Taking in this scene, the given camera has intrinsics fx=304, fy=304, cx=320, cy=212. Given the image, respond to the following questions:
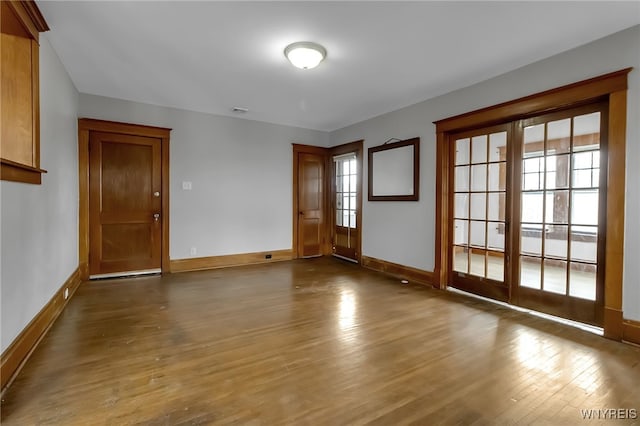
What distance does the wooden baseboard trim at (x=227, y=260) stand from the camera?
197 inches

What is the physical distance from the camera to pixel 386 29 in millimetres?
2654

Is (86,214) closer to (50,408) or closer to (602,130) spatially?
(50,408)

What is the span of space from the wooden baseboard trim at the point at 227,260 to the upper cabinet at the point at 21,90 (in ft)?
8.72

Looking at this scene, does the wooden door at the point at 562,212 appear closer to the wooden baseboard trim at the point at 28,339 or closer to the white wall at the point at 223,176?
the white wall at the point at 223,176

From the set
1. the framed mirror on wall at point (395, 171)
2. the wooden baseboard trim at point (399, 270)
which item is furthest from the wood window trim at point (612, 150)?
the wooden baseboard trim at point (399, 270)

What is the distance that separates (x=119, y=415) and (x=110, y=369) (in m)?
0.58

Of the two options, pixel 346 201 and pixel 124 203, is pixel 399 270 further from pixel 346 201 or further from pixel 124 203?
pixel 124 203

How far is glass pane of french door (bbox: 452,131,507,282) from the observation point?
3.58m

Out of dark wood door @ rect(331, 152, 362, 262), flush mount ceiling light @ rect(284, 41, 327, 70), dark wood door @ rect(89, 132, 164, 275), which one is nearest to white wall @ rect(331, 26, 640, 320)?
dark wood door @ rect(331, 152, 362, 262)

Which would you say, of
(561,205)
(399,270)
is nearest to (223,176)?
(399,270)

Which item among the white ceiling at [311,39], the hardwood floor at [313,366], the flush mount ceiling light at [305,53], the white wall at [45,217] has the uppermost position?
the white ceiling at [311,39]

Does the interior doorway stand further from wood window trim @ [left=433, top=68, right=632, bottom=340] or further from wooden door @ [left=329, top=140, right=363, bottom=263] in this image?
wood window trim @ [left=433, top=68, right=632, bottom=340]

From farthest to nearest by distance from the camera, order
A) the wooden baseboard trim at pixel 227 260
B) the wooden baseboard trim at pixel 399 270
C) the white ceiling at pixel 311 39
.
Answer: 1. the wooden baseboard trim at pixel 227 260
2. the wooden baseboard trim at pixel 399 270
3. the white ceiling at pixel 311 39

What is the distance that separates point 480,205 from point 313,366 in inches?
114
